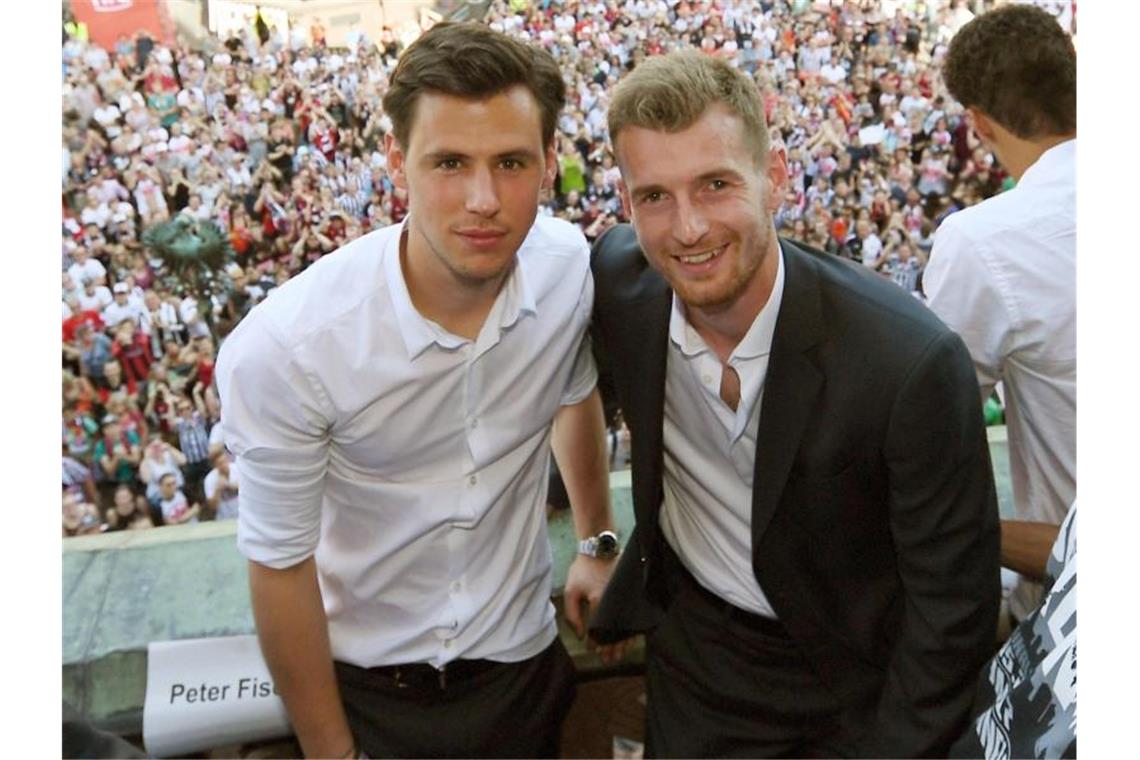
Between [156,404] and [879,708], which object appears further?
[156,404]

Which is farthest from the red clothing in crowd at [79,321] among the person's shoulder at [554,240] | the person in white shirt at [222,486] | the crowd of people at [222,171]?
the person's shoulder at [554,240]

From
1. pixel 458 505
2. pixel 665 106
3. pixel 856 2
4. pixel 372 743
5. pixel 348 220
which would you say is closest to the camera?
pixel 665 106

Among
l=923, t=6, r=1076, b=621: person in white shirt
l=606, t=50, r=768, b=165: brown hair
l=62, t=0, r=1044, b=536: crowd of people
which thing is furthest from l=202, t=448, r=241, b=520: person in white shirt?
l=923, t=6, r=1076, b=621: person in white shirt

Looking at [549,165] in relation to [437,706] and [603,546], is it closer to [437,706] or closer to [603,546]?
[603,546]

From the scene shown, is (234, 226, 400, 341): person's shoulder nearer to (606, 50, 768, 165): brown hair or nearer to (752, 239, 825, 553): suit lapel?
(606, 50, 768, 165): brown hair

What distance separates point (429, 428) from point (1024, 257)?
715 mm

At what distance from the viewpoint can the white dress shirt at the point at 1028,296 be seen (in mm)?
1117

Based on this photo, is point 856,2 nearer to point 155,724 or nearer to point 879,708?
point 879,708

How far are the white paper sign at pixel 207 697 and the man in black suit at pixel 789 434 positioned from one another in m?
0.60

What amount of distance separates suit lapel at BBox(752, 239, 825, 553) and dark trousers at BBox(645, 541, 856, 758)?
0.26m

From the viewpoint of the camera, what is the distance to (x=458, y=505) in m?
1.11

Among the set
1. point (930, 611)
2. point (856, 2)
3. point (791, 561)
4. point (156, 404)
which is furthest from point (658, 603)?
point (856, 2)

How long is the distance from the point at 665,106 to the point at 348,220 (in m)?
0.95

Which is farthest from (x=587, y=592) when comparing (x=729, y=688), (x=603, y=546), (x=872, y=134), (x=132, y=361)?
(x=872, y=134)
